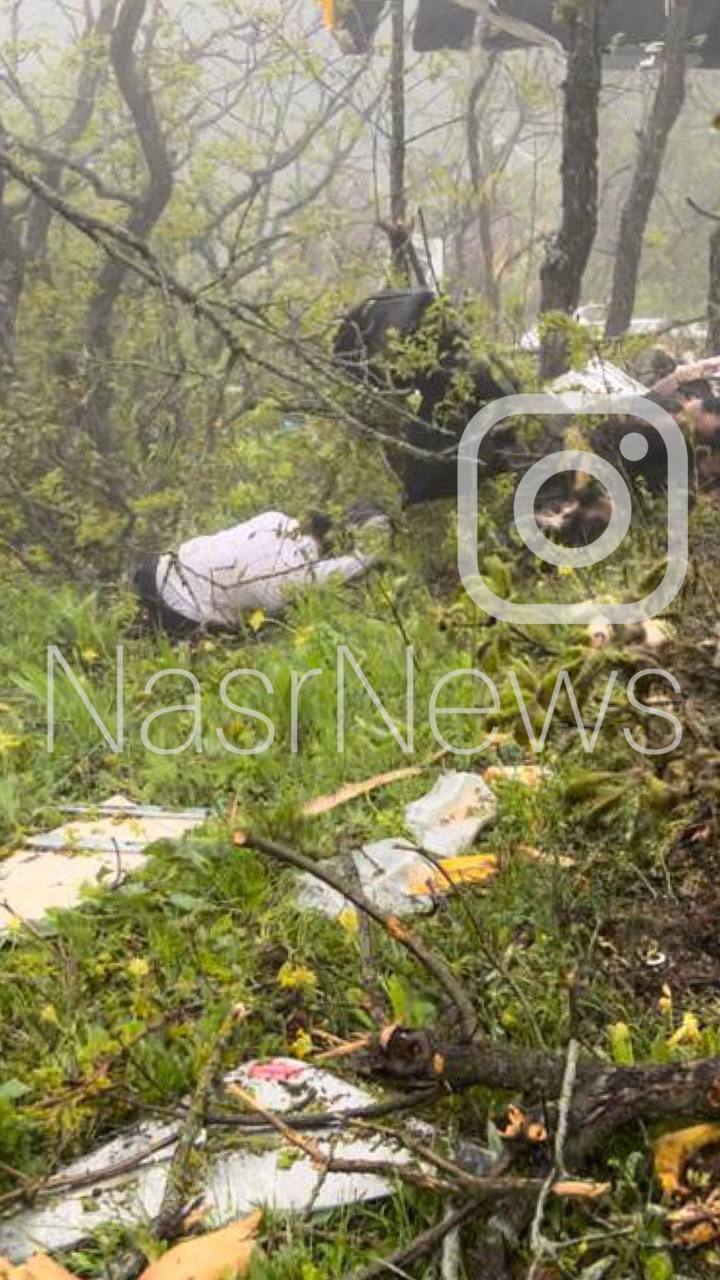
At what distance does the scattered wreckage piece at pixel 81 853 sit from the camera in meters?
3.14

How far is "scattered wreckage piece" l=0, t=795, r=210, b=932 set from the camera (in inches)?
124

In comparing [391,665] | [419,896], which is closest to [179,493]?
[391,665]

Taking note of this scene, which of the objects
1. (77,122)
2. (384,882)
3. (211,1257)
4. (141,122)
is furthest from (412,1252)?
(77,122)

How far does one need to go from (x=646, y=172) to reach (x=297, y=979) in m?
7.05

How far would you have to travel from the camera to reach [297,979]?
259 centimetres

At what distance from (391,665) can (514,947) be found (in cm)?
151

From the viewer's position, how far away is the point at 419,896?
292 cm

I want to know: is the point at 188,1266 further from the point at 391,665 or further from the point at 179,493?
the point at 179,493

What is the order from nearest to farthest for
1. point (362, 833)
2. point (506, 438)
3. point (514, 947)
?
1. point (514, 947)
2. point (362, 833)
3. point (506, 438)

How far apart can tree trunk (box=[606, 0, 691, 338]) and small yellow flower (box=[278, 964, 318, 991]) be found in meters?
6.56

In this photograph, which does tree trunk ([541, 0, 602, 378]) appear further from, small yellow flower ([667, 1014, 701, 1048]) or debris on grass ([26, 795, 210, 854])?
small yellow flower ([667, 1014, 701, 1048])

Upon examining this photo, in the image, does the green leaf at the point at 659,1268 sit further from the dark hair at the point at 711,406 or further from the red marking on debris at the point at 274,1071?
the dark hair at the point at 711,406

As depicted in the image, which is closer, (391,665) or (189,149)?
(391,665)

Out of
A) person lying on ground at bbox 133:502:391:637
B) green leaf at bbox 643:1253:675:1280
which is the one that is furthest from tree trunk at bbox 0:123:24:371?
green leaf at bbox 643:1253:675:1280
